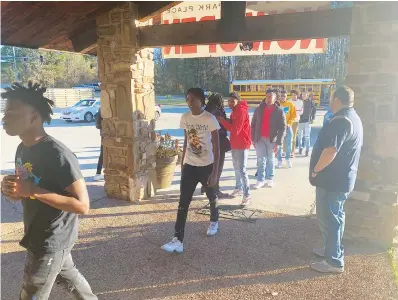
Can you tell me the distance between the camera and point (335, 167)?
3.33 m

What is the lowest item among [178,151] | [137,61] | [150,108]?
[178,151]

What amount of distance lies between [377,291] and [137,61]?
14.6 feet

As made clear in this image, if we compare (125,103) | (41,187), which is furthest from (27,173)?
(125,103)

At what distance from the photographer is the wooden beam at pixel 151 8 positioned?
5.05m

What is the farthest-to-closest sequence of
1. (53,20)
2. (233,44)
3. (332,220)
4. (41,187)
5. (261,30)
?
(233,44)
(53,20)
(261,30)
(332,220)
(41,187)

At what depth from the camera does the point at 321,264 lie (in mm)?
3533

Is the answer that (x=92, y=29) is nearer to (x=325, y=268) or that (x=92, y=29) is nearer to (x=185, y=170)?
(x=185, y=170)

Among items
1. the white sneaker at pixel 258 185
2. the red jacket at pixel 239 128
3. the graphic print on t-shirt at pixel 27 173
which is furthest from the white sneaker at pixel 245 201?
the graphic print on t-shirt at pixel 27 173

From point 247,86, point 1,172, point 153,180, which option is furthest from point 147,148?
point 247,86

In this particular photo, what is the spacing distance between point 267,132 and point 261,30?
2.23 metres

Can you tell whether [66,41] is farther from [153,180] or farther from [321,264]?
[321,264]

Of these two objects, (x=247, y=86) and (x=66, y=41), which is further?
(x=247, y=86)

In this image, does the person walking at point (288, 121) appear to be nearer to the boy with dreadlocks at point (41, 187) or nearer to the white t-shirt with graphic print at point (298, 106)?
the white t-shirt with graphic print at point (298, 106)

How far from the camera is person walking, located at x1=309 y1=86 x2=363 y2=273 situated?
3.20m
